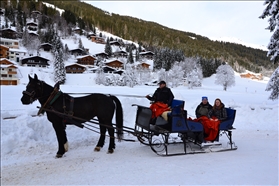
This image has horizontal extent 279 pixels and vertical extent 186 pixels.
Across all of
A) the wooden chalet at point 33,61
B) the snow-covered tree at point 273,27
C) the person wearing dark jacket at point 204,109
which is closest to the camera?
the person wearing dark jacket at point 204,109

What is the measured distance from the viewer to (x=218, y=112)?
22.0ft

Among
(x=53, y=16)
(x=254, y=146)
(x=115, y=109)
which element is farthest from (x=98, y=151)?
(x=53, y=16)

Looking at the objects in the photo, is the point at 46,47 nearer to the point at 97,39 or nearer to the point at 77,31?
the point at 97,39

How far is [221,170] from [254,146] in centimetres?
284

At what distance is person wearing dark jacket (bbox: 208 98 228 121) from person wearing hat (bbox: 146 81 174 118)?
4.76 ft

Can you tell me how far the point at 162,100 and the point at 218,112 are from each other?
1.84m

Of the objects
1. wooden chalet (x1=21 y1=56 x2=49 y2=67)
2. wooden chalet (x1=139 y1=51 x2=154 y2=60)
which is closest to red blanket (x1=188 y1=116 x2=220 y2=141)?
wooden chalet (x1=21 y1=56 x2=49 y2=67)

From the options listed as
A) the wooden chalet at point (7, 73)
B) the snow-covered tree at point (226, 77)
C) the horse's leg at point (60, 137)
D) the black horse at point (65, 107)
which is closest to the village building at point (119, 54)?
the snow-covered tree at point (226, 77)

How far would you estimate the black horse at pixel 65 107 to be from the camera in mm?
5617

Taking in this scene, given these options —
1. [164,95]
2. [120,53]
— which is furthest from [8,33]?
[164,95]

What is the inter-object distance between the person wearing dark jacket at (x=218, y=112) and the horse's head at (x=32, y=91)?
16.8 ft

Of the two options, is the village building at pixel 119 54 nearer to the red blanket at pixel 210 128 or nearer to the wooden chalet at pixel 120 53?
the wooden chalet at pixel 120 53

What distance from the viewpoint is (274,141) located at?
24.5 feet

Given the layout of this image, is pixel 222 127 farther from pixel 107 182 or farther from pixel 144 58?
pixel 144 58
